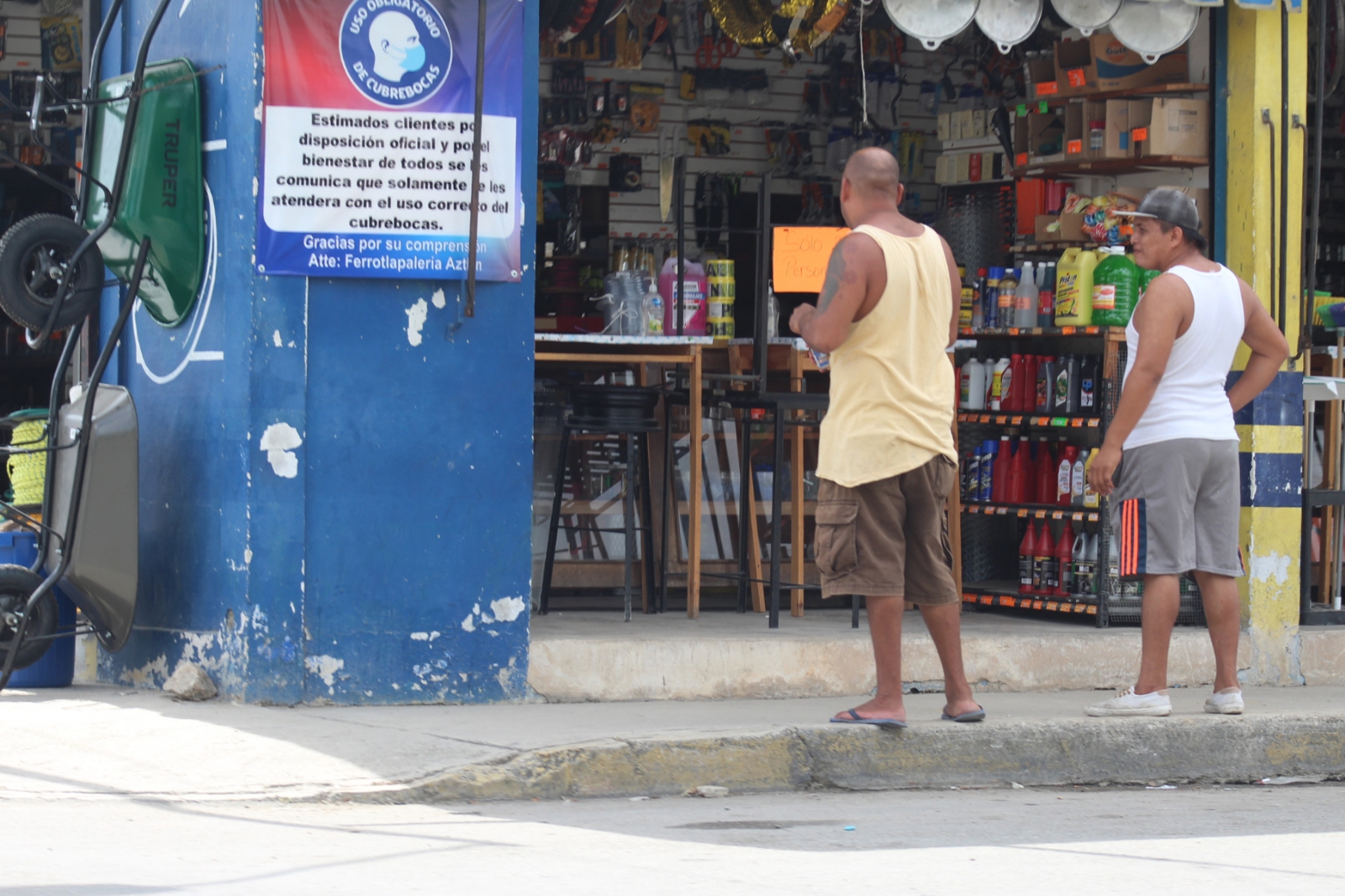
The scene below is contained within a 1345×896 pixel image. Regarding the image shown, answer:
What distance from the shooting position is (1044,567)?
9500 millimetres

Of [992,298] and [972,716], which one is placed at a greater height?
[992,298]

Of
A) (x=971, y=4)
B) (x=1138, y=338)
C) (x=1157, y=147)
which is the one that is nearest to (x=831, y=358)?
(x=1138, y=338)

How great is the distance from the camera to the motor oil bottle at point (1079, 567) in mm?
9312

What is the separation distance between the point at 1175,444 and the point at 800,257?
7.47ft

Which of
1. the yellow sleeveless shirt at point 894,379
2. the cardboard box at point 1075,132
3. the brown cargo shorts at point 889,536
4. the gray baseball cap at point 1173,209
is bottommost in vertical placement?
the brown cargo shorts at point 889,536

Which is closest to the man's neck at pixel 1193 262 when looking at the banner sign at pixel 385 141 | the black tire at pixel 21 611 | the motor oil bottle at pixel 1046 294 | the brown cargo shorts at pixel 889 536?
the brown cargo shorts at pixel 889 536

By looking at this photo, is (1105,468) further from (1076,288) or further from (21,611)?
(21,611)

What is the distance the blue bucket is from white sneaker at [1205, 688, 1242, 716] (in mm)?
4790

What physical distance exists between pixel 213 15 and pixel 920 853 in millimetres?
4434

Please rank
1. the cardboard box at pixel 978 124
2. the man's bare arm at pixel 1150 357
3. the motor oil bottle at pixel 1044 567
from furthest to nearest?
the cardboard box at pixel 978 124 < the motor oil bottle at pixel 1044 567 < the man's bare arm at pixel 1150 357

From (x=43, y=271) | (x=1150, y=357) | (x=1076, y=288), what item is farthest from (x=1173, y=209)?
(x=43, y=271)

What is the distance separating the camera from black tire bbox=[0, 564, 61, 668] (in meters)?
7.03

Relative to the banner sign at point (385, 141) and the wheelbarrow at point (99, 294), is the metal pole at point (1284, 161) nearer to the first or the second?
the banner sign at point (385, 141)

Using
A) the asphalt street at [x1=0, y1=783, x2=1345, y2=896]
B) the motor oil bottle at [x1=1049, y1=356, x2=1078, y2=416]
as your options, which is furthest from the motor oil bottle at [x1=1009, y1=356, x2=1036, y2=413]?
the asphalt street at [x1=0, y1=783, x2=1345, y2=896]
